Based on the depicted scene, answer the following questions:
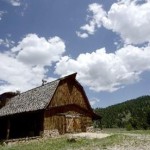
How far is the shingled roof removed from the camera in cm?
3567

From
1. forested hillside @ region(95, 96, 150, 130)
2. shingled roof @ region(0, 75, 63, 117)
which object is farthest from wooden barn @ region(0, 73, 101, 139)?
forested hillside @ region(95, 96, 150, 130)

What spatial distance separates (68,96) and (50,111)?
373 cm

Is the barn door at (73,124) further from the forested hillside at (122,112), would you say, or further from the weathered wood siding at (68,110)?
the forested hillside at (122,112)

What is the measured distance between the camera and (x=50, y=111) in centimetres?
3603

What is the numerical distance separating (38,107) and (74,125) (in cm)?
555

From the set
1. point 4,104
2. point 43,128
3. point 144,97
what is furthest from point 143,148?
point 144,97

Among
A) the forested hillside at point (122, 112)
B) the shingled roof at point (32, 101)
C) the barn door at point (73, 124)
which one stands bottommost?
the barn door at point (73, 124)

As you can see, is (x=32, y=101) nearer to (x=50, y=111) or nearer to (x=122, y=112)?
(x=50, y=111)

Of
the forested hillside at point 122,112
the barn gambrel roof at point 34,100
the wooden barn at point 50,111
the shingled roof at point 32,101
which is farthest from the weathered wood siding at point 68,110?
the forested hillside at point 122,112

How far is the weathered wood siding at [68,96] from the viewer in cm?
3713

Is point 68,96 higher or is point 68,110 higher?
point 68,96

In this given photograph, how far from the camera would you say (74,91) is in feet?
132

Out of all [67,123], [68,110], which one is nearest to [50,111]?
[67,123]

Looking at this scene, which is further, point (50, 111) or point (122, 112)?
point (122, 112)
